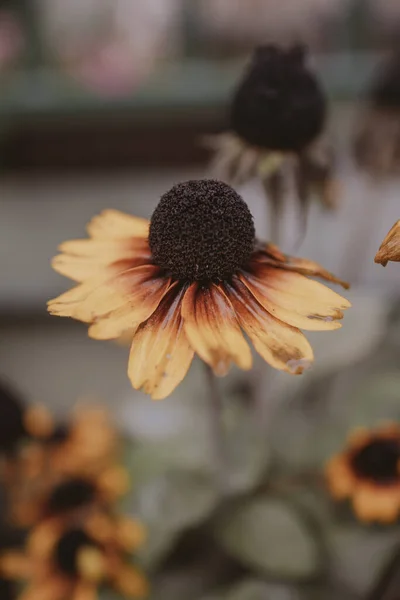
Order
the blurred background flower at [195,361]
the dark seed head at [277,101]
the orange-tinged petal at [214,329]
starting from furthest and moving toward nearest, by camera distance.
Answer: the blurred background flower at [195,361]
the dark seed head at [277,101]
the orange-tinged petal at [214,329]

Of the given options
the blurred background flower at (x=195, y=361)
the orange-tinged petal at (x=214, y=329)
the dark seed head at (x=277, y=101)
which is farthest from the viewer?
the blurred background flower at (x=195, y=361)

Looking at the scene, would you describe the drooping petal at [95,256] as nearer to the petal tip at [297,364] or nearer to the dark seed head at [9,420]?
the petal tip at [297,364]

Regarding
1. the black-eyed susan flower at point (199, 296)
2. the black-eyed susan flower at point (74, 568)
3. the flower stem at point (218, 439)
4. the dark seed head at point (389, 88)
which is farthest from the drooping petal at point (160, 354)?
the dark seed head at point (389, 88)

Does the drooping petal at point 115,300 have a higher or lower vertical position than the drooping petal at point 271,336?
lower

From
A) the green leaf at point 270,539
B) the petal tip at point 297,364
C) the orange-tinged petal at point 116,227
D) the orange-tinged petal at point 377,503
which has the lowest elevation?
the green leaf at point 270,539

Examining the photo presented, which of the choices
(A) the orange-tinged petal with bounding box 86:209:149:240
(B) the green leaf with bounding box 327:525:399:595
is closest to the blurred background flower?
(B) the green leaf with bounding box 327:525:399:595

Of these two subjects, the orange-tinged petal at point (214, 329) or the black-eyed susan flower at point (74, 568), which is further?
the black-eyed susan flower at point (74, 568)

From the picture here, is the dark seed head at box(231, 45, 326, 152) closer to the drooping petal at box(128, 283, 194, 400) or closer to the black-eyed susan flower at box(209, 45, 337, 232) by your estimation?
the black-eyed susan flower at box(209, 45, 337, 232)
